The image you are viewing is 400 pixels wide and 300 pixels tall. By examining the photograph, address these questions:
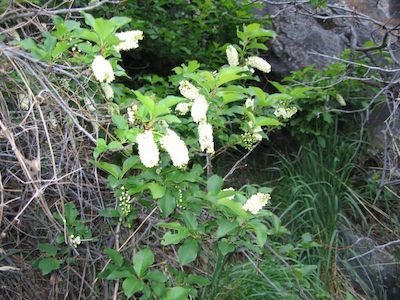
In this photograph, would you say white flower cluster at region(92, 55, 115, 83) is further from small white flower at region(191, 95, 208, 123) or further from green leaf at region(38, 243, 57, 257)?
green leaf at region(38, 243, 57, 257)

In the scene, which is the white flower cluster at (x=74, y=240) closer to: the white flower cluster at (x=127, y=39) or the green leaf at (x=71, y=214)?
the green leaf at (x=71, y=214)

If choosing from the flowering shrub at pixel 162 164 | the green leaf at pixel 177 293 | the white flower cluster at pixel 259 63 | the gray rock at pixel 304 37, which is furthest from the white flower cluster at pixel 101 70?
the gray rock at pixel 304 37

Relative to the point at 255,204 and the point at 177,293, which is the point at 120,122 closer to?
the point at 255,204

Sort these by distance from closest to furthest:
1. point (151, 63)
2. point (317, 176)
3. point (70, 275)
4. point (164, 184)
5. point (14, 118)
Result: point (164, 184) < point (14, 118) < point (70, 275) < point (317, 176) < point (151, 63)

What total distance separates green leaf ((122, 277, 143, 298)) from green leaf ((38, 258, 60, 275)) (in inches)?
14.5

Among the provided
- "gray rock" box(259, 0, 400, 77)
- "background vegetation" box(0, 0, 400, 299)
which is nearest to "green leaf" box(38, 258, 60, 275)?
"background vegetation" box(0, 0, 400, 299)

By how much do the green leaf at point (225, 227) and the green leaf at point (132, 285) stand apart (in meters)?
0.32

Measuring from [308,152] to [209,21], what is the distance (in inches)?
46.0

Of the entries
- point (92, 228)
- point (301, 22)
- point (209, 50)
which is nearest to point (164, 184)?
point (92, 228)

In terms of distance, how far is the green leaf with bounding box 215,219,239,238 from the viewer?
160 cm

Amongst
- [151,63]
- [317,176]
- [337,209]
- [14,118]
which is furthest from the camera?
[151,63]

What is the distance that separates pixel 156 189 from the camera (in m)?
1.54

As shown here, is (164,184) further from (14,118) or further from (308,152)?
(308,152)

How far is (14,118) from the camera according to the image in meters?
1.89
